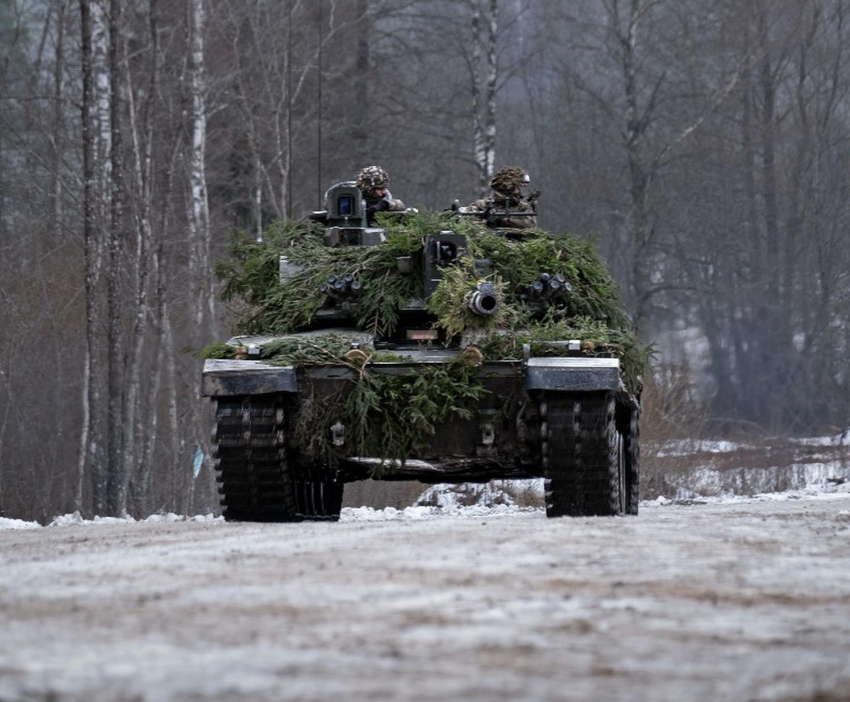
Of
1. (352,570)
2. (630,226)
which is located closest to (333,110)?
(630,226)

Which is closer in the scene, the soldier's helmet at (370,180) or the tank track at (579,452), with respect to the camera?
the tank track at (579,452)

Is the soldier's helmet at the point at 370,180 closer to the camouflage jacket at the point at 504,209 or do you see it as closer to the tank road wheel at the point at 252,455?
the camouflage jacket at the point at 504,209

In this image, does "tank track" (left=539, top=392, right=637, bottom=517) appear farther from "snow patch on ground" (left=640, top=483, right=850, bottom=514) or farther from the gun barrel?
"snow patch on ground" (left=640, top=483, right=850, bottom=514)

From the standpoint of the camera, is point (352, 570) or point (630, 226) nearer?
point (352, 570)

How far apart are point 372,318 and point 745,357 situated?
18639mm

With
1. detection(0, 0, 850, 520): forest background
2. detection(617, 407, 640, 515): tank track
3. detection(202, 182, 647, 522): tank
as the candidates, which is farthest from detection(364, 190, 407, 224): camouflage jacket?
detection(0, 0, 850, 520): forest background

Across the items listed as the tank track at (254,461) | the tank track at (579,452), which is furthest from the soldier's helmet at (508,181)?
the tank track at (579,452)

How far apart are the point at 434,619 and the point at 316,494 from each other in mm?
7587

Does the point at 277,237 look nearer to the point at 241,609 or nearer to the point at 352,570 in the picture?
the point at 352,570

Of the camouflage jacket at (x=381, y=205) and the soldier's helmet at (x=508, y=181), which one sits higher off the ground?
the soldier's helmet at (x=508, y=181)

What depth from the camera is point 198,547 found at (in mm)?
7680

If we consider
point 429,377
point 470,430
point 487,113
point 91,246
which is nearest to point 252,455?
point 429,377

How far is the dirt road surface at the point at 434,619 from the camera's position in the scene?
4.13 meters

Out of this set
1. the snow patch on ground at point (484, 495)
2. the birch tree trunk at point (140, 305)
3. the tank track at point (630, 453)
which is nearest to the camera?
the tank track at point (630, 453)
